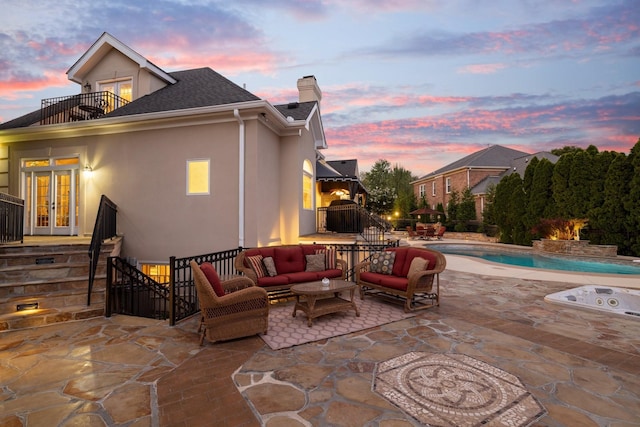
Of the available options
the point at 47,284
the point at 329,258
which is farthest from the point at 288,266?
the point at 47,284

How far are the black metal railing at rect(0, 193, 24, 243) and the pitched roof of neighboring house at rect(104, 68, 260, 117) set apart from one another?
395 centimetres

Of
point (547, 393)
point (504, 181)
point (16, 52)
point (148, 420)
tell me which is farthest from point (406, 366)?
point (504, 181)

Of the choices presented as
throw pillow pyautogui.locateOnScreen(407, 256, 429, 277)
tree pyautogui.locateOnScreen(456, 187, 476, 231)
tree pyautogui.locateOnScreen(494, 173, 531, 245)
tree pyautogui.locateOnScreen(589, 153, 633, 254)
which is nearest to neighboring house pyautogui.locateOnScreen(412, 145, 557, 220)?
tree pyautogui.locateOnScreen(456, 187, 476, 231)

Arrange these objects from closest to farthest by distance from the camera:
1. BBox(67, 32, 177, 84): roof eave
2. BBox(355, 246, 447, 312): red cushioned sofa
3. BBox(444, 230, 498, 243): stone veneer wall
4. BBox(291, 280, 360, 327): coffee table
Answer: BBox(291, 280, 360, 327): coffee table < BBox(355, 246, 447, 312): red cushioned sofa < BBox(67, 32, 177, 84): roof eave < BBox(444, 230, 498, 243): stone veneer wall

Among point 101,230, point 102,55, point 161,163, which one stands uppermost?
point 102,55

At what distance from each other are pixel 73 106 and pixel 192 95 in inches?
205

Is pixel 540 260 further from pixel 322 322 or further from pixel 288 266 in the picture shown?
pixel 322 322

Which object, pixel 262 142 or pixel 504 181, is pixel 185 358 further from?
pixel 504 181

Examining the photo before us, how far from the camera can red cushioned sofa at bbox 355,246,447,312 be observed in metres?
A: 5.91

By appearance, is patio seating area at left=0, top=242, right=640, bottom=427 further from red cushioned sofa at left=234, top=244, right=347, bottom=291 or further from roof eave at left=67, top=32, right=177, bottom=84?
roof eave at left=67, top=32, right=177, bottom=84

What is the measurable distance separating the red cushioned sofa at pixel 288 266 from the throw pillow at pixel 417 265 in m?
1.63

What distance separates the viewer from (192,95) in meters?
10.1

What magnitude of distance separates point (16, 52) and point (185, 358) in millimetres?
16482

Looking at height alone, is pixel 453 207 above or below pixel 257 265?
above
